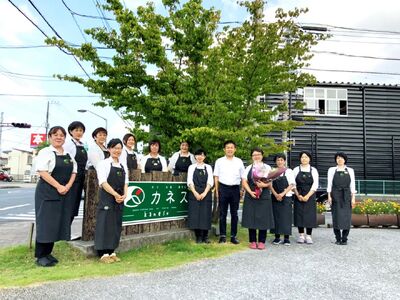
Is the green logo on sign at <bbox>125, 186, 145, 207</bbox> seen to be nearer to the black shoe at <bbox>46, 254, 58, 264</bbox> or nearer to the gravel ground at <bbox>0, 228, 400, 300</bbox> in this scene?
the black shoe at <bbox>46, 254, 58, 264</bbox>

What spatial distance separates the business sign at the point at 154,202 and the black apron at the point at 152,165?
43 centimetres

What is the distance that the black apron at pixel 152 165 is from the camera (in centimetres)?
687

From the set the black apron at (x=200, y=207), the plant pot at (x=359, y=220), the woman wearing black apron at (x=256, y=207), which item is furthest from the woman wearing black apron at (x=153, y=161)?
the plant pot at (x=359, y=220)

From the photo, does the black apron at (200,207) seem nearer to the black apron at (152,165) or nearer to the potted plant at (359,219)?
the black apron at (152,165)

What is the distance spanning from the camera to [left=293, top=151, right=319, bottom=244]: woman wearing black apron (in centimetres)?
706

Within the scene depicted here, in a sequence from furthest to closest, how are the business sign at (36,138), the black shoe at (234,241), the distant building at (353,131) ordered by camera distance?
the business sign at (36,138) < the distant building at (353,131) < the black shoe at (234,241)

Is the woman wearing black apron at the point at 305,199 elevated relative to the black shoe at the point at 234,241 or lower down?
elevated

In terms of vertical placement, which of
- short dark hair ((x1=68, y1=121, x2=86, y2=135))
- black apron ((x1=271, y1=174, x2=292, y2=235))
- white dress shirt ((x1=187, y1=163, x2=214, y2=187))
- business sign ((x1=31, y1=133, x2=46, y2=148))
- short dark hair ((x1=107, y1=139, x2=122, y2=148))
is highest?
business sign ((x1=31, y1=133, x2=46, y2=148))

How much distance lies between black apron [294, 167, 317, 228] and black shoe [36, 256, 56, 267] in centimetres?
468

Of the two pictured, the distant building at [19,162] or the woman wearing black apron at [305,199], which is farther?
the distant building at [19,162]

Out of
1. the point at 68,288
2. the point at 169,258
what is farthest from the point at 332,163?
the point at 68,288

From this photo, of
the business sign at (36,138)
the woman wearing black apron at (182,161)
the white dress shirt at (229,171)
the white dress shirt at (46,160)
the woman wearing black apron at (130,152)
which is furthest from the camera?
the business sign at (36,138)

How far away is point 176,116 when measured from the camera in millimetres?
7055

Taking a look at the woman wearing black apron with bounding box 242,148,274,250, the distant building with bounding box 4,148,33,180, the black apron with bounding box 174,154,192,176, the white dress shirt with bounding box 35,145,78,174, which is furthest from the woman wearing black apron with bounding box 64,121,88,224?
the distant building with bounding box 4,148,33,180
